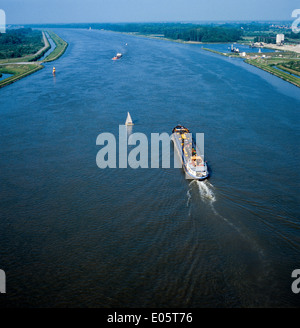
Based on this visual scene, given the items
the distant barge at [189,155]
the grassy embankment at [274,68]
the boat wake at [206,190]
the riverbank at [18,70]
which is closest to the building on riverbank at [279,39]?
the grassy embankment at [274,68]

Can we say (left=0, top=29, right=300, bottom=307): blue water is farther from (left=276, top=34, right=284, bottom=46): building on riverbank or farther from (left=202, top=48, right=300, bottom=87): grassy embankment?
(left=276, top=34, right=284, bottom=46): building on riverbank

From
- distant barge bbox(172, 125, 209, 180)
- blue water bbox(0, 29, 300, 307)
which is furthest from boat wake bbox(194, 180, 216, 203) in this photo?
distant barge bbox(172, 125, 209, 180)

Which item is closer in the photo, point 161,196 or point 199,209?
point 199,209

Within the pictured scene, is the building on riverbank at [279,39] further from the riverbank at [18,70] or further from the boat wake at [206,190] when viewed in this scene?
the boat wake at [206,190]

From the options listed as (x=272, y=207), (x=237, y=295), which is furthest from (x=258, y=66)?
(x=237, y=295)

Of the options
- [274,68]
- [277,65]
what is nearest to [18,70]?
[274,68]

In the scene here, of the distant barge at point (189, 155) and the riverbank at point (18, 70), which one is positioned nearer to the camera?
the distant barge at point (189, 155)
